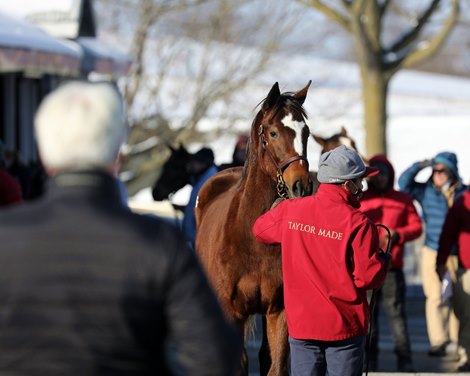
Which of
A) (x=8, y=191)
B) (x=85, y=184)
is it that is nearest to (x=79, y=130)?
(x=85, y=184)

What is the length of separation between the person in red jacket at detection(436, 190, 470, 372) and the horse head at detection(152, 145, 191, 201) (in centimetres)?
295

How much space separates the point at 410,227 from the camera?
9.52 metres

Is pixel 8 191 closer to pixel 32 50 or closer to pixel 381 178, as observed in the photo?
pixel 381 178

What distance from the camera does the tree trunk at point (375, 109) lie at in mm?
18391

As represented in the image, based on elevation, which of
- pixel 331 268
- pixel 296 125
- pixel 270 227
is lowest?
pixel 331 268

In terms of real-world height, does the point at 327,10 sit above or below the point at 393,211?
above

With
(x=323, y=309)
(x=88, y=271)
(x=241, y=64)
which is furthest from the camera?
(x=241, y=64)

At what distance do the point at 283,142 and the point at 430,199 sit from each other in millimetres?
4312

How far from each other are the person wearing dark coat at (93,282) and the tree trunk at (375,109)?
15.8 meters

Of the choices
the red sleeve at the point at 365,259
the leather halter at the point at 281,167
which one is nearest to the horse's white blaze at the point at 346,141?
the leather halter at the point at 281,167

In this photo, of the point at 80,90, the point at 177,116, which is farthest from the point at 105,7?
the point at 80,90

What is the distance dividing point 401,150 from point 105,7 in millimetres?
8810

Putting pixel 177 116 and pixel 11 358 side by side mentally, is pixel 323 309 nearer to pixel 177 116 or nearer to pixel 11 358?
pixel 11 358

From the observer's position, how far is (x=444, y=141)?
91.0 ft
